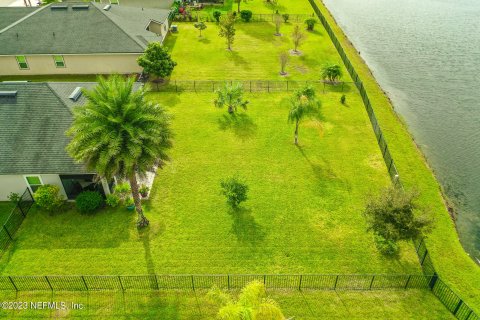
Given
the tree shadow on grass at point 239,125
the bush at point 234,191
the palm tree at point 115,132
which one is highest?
the palm tree at point 115,132

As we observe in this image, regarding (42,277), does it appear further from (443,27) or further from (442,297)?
(443,27)

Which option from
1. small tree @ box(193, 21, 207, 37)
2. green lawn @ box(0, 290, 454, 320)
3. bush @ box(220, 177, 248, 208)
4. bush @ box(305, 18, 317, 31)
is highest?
bush @ box(305, 18, 317, 31)

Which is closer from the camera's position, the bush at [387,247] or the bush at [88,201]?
the bush at [387,247]

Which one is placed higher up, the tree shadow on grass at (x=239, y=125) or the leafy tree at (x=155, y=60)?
the leafy tree at (x=155, y=60)

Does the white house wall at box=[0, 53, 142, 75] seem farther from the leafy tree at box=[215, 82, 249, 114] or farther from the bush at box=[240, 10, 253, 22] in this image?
the bush at box=[240, 10, 253, 22]

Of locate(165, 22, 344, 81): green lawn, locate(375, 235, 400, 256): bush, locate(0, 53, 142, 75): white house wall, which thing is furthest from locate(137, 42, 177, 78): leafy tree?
locate(375, 235, 400, 256): bush

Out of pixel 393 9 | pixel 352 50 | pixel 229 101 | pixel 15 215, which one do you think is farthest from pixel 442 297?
pixel 393 9

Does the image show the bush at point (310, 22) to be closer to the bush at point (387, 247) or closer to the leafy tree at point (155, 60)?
the leafy tree at point (155, 60)

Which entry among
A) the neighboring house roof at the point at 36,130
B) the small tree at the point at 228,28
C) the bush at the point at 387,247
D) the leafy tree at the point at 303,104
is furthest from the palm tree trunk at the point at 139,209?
the small tree at the point at 228,28
